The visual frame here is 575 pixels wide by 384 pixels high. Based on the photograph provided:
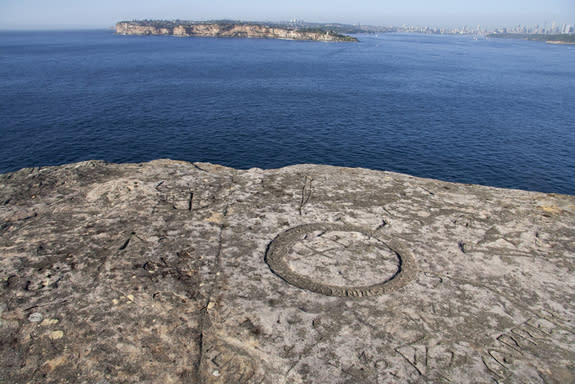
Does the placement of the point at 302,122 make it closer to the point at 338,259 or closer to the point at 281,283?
the point at 338,259

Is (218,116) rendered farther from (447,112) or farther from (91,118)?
(447,112)

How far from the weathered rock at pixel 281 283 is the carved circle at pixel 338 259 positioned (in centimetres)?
5

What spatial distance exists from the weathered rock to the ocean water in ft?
82.8

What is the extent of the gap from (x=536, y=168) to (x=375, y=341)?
39.6m

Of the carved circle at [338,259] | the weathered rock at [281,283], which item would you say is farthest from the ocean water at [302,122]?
the carved circle at [338,259]

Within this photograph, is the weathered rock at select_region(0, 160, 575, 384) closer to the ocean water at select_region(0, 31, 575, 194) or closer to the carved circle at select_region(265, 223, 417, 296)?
the carved circle at select_region(265, 223, 417, 296)

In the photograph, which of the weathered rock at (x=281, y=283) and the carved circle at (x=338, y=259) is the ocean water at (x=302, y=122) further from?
the carved circle at (x=338, y=259)

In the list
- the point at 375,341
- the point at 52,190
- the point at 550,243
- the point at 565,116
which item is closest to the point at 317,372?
the point at 375,341

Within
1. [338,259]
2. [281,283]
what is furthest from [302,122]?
[281,283]

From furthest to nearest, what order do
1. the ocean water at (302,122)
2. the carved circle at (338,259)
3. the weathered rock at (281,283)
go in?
1. the ocean water at (302,122)
2. the carved circle at (338,259)
3. the weathered rock at (281,283)

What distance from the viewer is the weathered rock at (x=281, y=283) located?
728cm

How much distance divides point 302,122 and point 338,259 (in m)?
41.9

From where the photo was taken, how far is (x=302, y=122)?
2012 inches

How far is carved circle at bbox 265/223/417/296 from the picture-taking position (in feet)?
31.4
